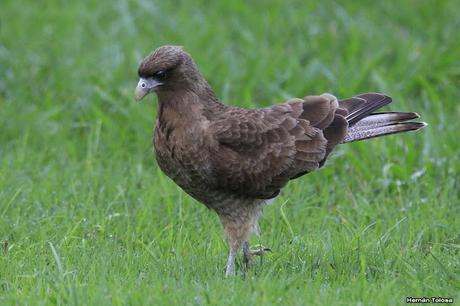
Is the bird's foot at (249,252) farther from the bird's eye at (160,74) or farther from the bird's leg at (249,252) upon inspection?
the bird's eye at (160,74)

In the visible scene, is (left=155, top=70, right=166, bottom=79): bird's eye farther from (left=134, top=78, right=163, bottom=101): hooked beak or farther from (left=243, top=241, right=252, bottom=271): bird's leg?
(left=243, top=241, right=252, bottom=271): bird's leg

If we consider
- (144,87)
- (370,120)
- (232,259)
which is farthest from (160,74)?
(370,120)

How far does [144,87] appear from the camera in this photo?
6438 millimetres

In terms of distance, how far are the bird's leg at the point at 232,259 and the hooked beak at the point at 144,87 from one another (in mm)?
1215

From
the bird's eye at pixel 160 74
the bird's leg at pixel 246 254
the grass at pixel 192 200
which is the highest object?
the bird's eye at pixel 160 74

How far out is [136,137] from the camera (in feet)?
29.6

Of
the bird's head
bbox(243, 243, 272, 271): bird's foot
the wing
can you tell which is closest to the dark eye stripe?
the bird's head

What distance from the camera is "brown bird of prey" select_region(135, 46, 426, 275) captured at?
21.2ft

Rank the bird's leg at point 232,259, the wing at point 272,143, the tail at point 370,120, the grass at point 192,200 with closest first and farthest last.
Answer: the grass at point 192,200
the bird's leg at point 232,259
the wing at point 272,143
the tail at point 370,120

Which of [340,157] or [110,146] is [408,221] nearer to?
[340,157]

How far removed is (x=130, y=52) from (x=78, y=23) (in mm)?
1081

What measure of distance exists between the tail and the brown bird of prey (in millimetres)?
67

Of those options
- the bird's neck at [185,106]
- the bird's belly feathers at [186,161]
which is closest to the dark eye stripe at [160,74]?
the bird's neck at [185,106]

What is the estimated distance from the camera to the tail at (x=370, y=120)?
23.2ft
